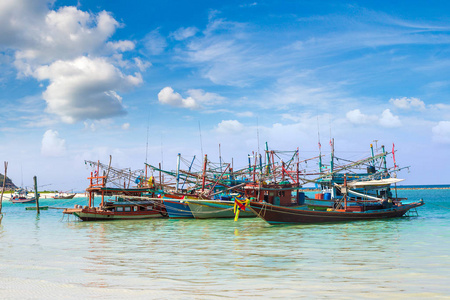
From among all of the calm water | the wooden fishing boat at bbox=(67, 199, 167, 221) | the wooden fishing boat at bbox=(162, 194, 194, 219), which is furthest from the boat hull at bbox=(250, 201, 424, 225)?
the wooden fishing boat at bbox=(67, 199, 167, 221)

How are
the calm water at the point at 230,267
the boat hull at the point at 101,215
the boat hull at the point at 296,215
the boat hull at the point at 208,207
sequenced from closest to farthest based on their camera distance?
the calm water at the point at 230,267, the boat hull at the point at 296,215, the boat hull at the point at 101,215, the boat hull at the point at 208,207

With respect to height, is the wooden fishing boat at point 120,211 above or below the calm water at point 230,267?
above

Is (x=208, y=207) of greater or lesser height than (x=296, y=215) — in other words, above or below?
above

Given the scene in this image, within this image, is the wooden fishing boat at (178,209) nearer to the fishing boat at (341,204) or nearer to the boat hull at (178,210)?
the boat hull at (178,210)

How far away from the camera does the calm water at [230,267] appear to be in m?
9.79

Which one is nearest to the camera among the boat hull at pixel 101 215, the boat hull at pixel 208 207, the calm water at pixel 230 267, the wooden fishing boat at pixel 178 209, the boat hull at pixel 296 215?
the calm water at pixel 230 267

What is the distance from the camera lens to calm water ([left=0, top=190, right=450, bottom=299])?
9.79 m

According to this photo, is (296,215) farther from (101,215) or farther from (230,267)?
(101,215)

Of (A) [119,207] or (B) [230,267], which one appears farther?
(A) [119,207]

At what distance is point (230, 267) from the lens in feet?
45.6

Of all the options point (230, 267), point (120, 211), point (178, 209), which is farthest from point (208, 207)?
point (230, 267)

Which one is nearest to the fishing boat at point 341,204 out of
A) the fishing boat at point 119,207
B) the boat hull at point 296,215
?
the boat hull at point 296,215

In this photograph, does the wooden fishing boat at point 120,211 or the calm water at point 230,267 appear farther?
the wooden fishing boat at point 120,211

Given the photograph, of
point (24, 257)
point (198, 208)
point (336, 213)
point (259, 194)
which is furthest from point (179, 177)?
point (24, 257)
